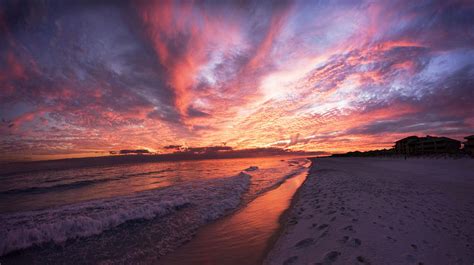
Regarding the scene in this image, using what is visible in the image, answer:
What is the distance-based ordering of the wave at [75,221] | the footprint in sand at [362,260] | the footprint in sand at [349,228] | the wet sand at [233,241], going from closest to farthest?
the footprint in sand at [362,260] → the wet sand at [233,241] → the footprint in sand at [349,228] → the wave at [75,221]

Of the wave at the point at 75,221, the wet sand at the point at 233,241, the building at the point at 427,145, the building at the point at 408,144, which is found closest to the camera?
the wet sand at the point at 233,241

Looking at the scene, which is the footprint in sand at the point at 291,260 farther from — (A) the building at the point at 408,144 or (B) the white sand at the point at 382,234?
(A) the building at the point at 408,144

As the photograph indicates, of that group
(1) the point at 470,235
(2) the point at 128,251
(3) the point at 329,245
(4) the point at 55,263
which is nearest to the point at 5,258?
(4) the point at 55,263

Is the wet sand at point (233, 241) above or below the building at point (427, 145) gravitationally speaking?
below

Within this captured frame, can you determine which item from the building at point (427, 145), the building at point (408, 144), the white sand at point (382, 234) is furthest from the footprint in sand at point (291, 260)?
the building at point (408, 144)

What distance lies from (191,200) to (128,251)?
7684 millimetres

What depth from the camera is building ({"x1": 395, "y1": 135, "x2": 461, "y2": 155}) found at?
2283 inches

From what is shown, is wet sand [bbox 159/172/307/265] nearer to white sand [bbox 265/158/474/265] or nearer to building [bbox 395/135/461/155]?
white sand [bbox 265/158/474/265]

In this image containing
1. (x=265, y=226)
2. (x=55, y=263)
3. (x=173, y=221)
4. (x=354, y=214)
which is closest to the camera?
(x=55, y=263)

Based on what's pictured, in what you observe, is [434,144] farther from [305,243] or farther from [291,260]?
[291,260]

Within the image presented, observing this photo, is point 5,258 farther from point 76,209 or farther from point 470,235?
point 470,235

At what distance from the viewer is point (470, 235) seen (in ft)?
17.9

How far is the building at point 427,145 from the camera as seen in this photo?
58.0 meters

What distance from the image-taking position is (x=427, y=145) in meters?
61.0
